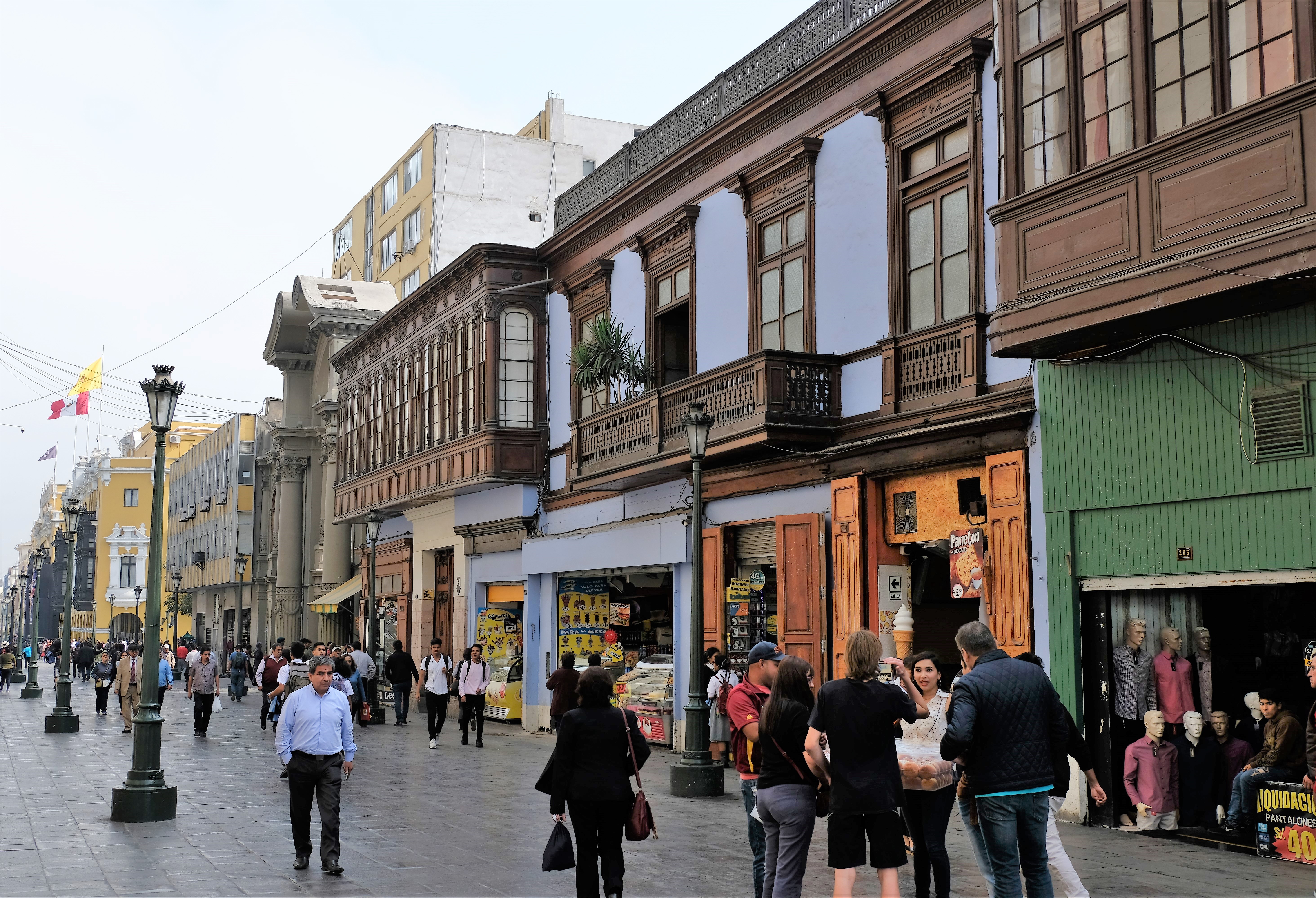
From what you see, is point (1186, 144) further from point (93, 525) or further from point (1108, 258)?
point (93, 525)

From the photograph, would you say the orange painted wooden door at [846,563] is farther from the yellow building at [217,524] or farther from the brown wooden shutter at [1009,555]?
the yellow building at [217,524]

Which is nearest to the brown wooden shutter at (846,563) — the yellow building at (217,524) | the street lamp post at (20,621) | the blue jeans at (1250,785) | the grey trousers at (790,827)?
the blue jeans at (1250,785)

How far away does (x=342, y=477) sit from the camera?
123 ft

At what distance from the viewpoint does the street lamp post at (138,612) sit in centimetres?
7700

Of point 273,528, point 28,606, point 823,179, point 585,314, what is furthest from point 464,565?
point 28,606

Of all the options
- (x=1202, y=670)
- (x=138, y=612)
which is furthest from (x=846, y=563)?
(x=138, y=612)

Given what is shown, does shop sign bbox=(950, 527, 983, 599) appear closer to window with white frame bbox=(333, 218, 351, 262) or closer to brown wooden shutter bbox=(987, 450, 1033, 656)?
brown wooden shutter bbox=(987, 450, 1033, 656)

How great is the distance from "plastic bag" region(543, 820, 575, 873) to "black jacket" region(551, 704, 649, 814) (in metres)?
0.16

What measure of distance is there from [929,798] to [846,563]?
7692mm

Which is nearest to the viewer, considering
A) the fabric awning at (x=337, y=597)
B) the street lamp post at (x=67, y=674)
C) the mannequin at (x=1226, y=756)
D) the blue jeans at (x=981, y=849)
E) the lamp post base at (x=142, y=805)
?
the blue jeans at (x=981, y=849)

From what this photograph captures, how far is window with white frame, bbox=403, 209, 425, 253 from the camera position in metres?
50.1

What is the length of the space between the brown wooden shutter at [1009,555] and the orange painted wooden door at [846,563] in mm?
2174

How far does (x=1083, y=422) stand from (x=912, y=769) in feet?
17.9

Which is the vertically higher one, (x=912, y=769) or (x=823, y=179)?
(x=823, y=179)
